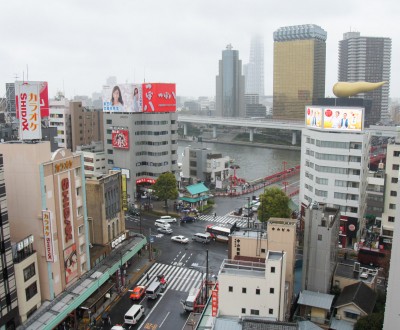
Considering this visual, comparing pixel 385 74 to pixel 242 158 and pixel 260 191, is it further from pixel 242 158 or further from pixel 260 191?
pixel 260 191

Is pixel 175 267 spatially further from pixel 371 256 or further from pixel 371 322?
pixel 371 256

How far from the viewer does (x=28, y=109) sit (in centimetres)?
2548

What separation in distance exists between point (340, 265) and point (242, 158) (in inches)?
2733

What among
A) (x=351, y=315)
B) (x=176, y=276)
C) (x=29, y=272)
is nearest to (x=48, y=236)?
(x=29, y=272)

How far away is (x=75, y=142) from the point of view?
8000 cm

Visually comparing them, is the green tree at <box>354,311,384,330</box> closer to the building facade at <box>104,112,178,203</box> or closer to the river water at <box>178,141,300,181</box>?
the building facade at <box>104,112,178,203</box>

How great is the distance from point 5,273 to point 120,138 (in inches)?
1452

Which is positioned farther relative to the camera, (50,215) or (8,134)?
(8,134)

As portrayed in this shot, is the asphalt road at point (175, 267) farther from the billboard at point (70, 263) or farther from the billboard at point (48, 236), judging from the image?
the billboard at point (48, 236)

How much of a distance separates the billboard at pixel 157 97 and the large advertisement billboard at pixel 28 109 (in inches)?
1242

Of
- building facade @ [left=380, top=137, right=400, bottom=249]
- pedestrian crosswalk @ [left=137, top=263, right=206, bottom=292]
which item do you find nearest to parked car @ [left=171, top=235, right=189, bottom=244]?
pedestrian crosswalk @ [left=137, top=263, right=206, bottom=292]

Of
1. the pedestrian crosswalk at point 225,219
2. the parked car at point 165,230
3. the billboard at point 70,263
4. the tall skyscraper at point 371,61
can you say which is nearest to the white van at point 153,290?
the billboard at point 70,263

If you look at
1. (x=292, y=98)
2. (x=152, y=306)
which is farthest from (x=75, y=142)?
(x=292, y=98)

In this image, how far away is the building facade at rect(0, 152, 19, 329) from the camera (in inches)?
829
